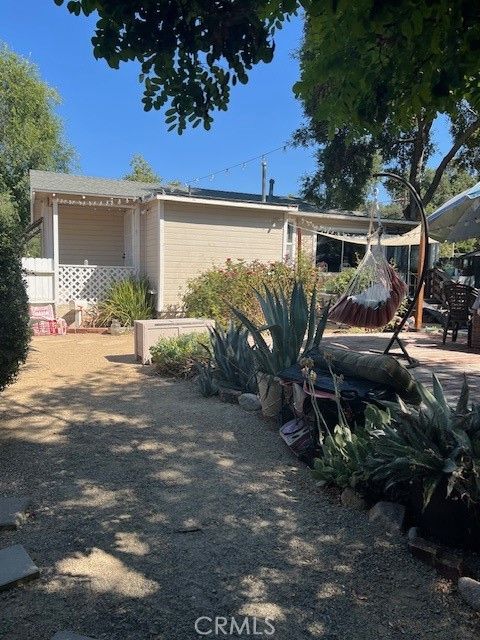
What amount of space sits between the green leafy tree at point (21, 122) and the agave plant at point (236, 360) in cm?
1992

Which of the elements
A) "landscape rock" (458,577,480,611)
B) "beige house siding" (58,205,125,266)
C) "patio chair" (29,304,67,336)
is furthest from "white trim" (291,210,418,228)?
"landscape rock" (458,577,480,611)

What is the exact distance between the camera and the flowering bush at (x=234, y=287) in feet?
36.4

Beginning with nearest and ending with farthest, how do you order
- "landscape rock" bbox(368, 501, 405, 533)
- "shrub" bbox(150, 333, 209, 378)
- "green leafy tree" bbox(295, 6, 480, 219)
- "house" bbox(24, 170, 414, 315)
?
"green leafy tree" bbox(295, 6, 480, 219)
"landscape rock" bbox(368, 501, 405, 533)
"shrub" bbox(150, 333, 209, 378)
"house" bbox(24, 170, 414, 315)

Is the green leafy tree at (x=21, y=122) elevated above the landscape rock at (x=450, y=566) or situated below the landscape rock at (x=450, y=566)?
above

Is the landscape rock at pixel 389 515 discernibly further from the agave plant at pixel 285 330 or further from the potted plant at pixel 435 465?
the agave plant at pixel 285 330

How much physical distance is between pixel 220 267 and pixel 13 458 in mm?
9689

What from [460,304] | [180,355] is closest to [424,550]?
[180,355]

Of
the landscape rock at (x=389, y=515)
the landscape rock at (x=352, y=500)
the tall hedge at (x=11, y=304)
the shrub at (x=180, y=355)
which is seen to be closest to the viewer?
the landscape rock at (x=389, y=515)

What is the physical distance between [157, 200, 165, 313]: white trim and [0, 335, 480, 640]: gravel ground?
26.2ft

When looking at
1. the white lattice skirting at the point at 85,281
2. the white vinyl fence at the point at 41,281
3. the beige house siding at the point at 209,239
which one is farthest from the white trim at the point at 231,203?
the white vinyl fence at the point at 41,281

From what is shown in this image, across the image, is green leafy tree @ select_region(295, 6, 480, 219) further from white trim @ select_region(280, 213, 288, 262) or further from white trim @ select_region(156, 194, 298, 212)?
white trim @ select_region(280, 213, 288, 262)

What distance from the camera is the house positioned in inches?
493

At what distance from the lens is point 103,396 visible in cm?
584

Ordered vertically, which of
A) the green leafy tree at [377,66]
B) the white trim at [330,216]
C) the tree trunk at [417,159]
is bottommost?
the green leafy tree at [377,66]
